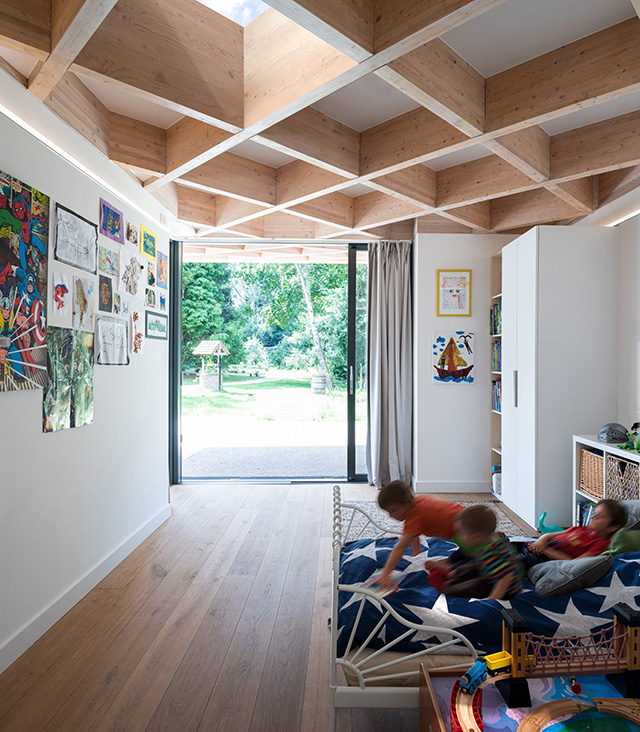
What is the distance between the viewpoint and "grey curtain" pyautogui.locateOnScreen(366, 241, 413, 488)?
5.09 meters

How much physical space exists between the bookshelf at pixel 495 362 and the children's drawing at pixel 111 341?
10.8ft

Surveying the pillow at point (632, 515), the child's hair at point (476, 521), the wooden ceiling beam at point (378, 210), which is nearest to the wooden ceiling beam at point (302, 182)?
the wooden ceiling beam at point (378, 210)

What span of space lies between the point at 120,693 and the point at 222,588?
37.0 inches

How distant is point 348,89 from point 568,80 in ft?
3.56

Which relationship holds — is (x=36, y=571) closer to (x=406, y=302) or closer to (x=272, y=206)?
(x=272, y=206)

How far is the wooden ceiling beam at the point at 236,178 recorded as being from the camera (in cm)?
345

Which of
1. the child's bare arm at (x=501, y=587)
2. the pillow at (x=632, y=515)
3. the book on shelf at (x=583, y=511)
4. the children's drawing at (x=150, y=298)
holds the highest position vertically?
the children's drawing at (x=150, y=298)

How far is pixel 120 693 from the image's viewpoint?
6.45 feet

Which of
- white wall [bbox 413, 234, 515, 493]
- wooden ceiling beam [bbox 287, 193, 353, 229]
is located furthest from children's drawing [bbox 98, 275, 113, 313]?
white wall [bbox 413, 234, 515, 493]

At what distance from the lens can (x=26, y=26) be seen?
6.13 feet

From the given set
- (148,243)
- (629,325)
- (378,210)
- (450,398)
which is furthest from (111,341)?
(629,325)

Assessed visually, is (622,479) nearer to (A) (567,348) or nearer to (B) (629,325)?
(A) (567,348)

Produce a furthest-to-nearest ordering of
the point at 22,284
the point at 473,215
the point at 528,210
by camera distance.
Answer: the point at 473,215
the point at 528,210
the point at 22,284

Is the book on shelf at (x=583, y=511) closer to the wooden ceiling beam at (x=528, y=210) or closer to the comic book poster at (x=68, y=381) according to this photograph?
the wooden ceiling beam at (x=528, y=210)
